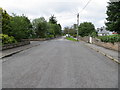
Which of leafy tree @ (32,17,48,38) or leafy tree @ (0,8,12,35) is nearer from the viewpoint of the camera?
leafy tree @ (0,8,12,35)

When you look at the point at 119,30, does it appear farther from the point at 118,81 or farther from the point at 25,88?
the point at 25,88

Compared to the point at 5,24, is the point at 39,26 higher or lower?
higher

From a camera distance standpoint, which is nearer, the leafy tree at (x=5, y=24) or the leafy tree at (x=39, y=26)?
the leafy tree at (x=5, y=24)

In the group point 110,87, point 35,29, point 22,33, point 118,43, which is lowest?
point 110,87

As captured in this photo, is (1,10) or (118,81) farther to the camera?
(1,10)

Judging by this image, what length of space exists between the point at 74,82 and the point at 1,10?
1481cm

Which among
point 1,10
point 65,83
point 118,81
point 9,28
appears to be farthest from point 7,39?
point 118,81

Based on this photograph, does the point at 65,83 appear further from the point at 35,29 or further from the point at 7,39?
the point at 35,29

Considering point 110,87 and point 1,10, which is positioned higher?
point 1,10

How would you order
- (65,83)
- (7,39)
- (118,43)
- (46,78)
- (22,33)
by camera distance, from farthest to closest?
1. (22,33)
2. (7,39)
3. (118,43)
4. (46,78)
5. (65,83)

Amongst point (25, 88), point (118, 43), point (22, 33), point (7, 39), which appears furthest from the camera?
point (22, 33)

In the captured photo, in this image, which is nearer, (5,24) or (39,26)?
(5,24)

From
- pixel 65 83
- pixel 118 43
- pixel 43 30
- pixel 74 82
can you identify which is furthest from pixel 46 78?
pixel 43 30

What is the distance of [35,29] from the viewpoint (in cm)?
3669
